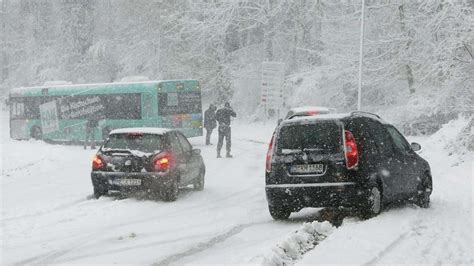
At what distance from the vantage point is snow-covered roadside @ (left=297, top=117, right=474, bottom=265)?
284 inches

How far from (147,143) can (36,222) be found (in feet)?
10.9

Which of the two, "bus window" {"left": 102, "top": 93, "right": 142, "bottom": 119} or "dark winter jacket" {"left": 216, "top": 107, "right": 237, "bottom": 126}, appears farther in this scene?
"bus window" {"left": 102, "top": 93, "right": 142, "bottom": 119}

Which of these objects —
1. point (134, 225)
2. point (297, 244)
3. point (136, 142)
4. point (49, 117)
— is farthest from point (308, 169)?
point (49, 117)

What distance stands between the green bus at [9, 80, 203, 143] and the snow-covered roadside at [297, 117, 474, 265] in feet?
60.8

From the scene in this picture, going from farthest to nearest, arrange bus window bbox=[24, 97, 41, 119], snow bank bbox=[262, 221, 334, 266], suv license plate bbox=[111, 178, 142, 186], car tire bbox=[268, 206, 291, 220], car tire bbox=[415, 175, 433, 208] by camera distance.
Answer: bus window bbox=[24, 97, 41, 119] → suv license plate bbox=[111, 178, 142, 186] → car tire bbox=[415, 175, 433, 208] → car tire bbox=[268, 206, 291, 220] → snow bank bbox=[262, 221, 334, 266]

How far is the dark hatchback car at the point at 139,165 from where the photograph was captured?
1301 cm

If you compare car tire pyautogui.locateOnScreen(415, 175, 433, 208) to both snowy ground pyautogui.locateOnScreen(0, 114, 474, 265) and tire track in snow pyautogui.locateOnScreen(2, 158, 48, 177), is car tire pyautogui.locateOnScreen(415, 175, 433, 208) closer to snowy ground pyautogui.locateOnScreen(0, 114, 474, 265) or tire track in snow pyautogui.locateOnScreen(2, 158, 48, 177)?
snowy ground pyautogui.locateOnScreen(0, 114, 474, 265)

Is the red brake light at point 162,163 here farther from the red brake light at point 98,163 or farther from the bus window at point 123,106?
the bus window at point 123,106

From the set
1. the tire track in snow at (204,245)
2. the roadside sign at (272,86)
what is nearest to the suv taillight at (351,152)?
the tire track in snow at (204,245)

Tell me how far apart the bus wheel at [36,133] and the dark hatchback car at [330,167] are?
92.8 ft

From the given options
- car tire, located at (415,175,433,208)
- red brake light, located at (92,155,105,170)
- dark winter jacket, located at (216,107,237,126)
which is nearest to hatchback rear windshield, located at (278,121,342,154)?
car tire, located at (415,175,433,208)

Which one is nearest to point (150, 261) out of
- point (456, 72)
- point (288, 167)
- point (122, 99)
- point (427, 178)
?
point (288, 167)

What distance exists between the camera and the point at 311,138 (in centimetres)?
1012

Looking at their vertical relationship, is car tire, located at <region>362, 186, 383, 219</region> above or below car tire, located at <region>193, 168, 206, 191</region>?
above
